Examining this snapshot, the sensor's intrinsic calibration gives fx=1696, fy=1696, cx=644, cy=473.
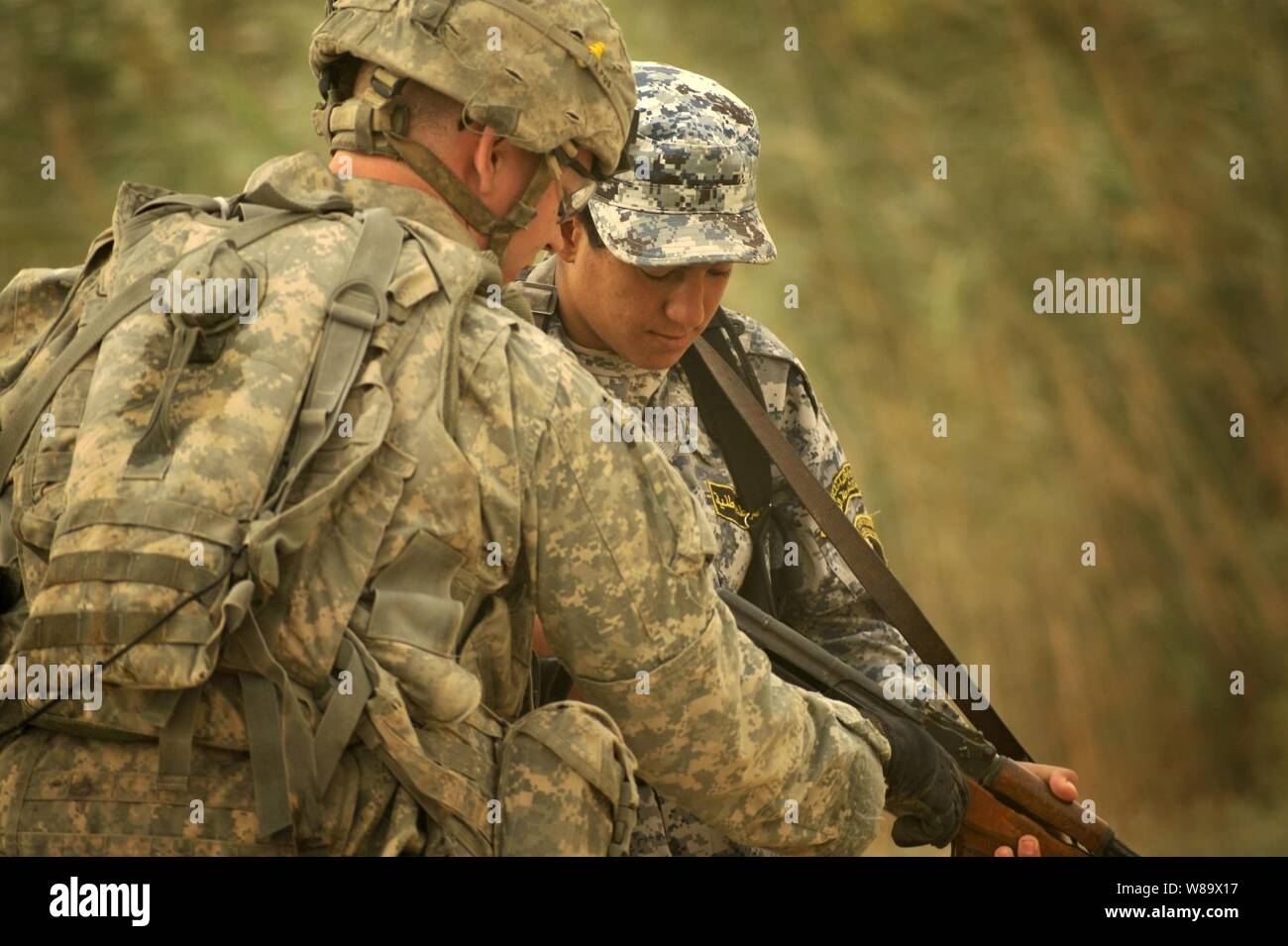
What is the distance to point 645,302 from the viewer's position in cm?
346

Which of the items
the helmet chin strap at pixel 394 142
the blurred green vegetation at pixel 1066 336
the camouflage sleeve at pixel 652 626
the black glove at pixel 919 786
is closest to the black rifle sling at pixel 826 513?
the black glove at pixel 919 786

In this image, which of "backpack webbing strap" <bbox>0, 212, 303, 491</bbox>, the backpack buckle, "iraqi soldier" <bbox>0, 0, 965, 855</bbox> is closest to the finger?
"iraqi soldier" <bbox>0, 0, 965, 855</bbox>

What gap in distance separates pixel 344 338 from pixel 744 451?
1.53 metres

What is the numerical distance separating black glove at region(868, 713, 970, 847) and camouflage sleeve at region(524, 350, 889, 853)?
0.47m

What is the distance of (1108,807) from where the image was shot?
706cm

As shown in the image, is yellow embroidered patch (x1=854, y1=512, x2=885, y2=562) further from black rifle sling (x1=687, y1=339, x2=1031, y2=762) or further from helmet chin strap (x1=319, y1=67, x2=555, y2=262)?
helmet chin strap (x1=319, y1=67, x2=555, y2=262)

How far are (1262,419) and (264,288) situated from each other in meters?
5.88

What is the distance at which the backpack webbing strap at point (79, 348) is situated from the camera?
226 centimetres

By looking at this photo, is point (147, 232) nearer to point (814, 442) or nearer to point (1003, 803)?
point (814, 442)

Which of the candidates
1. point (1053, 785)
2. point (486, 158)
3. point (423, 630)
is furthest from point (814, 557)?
point (423, 630)

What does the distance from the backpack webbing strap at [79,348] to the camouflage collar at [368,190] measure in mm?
213

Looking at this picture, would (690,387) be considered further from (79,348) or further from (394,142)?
(79,348)

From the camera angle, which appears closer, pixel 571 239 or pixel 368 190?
pixel 368 190

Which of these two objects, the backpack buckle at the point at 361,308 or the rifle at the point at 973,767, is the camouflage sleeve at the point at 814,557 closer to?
the rifle at the point at 973,767
